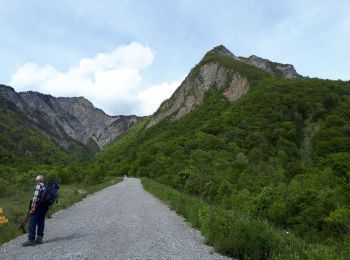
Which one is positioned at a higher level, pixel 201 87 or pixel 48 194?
pixel 201 87

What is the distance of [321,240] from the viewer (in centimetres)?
1338

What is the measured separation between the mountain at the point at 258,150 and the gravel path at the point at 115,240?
110 centimetres

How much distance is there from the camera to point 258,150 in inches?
2980

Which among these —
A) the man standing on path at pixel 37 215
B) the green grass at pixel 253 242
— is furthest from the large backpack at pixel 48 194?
the green grass at pixel 253 242

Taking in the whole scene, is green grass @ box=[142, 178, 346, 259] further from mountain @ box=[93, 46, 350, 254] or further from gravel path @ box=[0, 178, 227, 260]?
gravel path @ box=[0, 178, 227, 260]

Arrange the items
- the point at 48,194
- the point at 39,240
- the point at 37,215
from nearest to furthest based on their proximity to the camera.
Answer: the point at 39,240 < the point at 37,215 < the point at 48,194

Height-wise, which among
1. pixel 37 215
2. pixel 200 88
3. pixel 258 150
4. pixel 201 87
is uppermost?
pixel 201 87

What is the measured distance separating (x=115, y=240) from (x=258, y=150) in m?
65.0

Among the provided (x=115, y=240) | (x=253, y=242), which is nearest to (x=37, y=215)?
(x=115, y=240)

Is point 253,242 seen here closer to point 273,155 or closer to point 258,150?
point 258,150

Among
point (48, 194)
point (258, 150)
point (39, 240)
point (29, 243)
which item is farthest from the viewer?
point (258, 150)

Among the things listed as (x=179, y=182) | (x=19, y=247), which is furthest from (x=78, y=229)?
(x=179, y=182)

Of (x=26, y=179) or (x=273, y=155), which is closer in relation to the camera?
(x=26, y=179)

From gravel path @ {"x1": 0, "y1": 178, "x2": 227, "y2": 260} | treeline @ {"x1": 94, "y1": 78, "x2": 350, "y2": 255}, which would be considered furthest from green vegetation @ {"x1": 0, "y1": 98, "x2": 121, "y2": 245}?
treeline @ {"x1": 94, "y1": 78, "x2": 350, "y2": 255}
